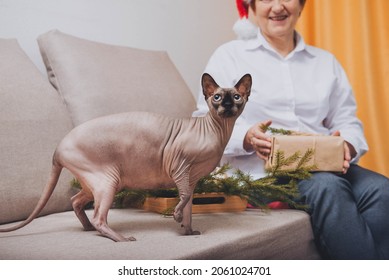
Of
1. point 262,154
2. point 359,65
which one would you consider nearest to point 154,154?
point 262,154

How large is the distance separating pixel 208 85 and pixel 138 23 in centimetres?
83

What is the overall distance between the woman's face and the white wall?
1.26 feet

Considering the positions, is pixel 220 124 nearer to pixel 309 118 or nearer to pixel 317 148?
pixel 317 148

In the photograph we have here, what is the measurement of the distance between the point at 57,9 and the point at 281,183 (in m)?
0.79

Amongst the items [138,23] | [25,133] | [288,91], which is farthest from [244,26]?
[25,133]

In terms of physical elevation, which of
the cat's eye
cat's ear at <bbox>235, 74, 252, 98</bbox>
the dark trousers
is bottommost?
the dark trousers

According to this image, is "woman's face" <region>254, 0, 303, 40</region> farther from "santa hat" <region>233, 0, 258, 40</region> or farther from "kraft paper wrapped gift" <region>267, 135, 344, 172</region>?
"kraft paper wrapped gift" <region>267, 135, 344, 172</region>

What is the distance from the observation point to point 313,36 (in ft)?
5.81

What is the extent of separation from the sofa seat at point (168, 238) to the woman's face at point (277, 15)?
0.55m

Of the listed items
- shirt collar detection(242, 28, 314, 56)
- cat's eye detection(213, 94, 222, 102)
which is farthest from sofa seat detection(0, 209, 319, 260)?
shirt collar detection(242, 28, 314, 56)

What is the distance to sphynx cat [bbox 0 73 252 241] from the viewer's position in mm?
685
